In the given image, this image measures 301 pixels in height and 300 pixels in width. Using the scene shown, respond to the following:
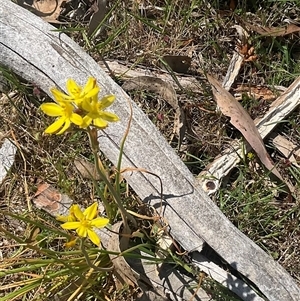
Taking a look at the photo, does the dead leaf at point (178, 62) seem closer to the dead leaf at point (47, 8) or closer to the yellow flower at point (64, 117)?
the dead leaf at point (47, 8)

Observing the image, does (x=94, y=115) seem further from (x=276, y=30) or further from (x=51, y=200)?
(x=276, y=30)

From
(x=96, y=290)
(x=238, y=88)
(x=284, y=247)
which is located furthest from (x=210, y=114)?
(x=96, y=290)

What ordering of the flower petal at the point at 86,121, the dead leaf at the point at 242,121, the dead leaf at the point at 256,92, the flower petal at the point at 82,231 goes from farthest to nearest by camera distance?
1. the dead leaf at the point at 256,92
2. the dead leaf at the point at 242,121
3. the flower petal at the point at 82,231
4. the flower petal at the point at 86,121

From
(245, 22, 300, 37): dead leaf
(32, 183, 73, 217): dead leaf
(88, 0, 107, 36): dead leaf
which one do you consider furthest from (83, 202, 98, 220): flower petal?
(245, 22, 300, 37): dead leaf

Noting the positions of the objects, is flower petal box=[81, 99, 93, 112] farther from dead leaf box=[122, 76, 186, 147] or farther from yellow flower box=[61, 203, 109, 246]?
dead leaf box=[122, 76, 186, 147]

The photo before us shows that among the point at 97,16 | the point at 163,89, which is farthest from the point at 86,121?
the point at 97,16

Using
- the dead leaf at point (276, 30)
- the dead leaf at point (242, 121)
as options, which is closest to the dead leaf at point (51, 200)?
the dead leaf at point (242, 121)

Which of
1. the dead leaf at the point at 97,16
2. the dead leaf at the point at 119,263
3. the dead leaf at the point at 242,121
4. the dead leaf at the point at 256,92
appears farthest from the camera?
the dead leaf at the point at 97,16

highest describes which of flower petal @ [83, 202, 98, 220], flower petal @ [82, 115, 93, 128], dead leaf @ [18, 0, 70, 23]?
flower petal @ [82, 115, 93, 128]
